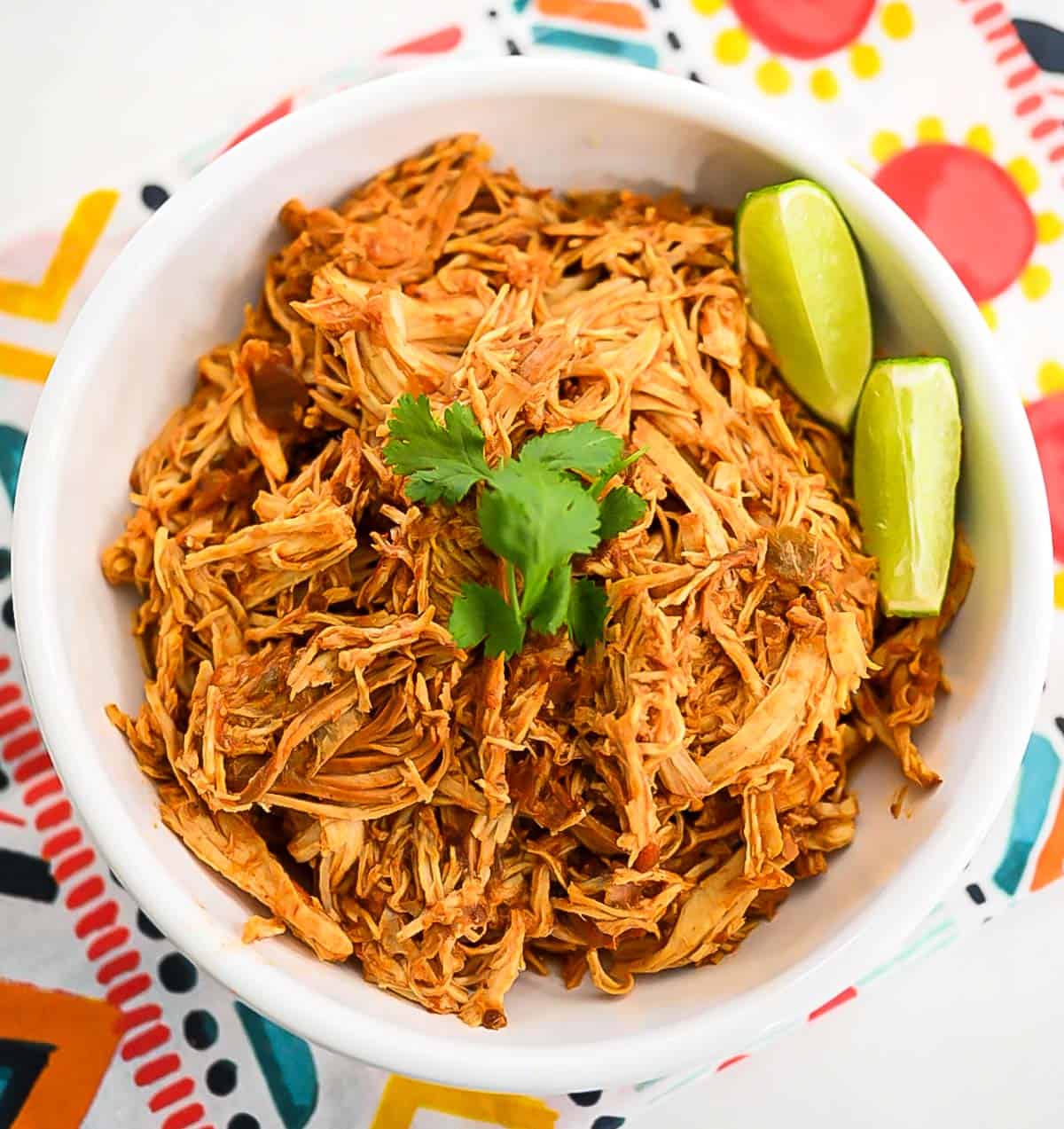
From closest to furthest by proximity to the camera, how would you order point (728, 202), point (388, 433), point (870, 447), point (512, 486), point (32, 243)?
point (512, 486)
point (388, 433)
point (870, 447)
point (728, 202)
point (32, 243)

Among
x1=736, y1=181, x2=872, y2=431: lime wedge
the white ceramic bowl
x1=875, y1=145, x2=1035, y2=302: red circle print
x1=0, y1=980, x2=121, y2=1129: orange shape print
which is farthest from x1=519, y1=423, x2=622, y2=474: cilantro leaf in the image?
x1=0, y1=980, x2=121, y2=1129: orange shape print

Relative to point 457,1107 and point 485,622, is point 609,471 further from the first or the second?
point 457,1107

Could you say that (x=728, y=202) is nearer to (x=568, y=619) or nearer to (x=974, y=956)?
(x=568, y=619)

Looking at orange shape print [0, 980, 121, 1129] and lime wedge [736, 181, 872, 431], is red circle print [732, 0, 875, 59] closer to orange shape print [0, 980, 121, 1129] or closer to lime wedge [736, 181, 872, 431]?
lime wedge [736, 181, 872, 431]

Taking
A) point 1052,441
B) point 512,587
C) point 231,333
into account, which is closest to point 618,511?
point 512,587

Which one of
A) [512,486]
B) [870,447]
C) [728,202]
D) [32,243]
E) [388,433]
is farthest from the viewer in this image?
[32,243]

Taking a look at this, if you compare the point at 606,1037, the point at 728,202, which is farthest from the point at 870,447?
the point at 606,1037
